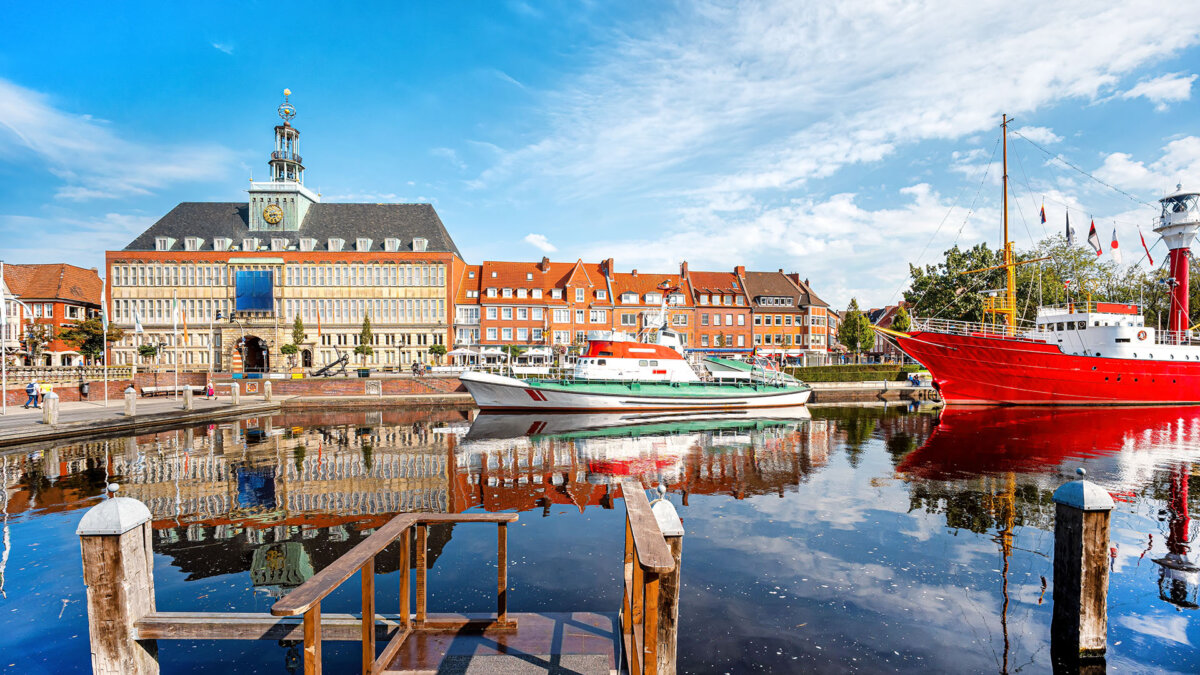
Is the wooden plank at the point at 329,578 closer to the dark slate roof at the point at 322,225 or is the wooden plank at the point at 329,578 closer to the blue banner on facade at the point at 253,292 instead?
the dark slate roof at the point at 322,225

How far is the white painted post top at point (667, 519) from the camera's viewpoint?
4.88 m

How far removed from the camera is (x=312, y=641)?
399cm

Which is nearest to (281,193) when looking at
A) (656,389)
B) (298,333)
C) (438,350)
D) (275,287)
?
(275,287)

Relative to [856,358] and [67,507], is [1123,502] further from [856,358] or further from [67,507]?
[856,358]

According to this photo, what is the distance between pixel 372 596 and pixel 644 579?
2.43 metres

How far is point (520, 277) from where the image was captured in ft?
214

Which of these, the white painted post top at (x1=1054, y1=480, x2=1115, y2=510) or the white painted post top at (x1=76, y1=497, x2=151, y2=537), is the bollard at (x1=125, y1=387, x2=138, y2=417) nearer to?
the white painted post top at (x1=76, y1=497, x2=151, y2=537)

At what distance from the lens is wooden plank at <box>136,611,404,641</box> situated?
16.3ft

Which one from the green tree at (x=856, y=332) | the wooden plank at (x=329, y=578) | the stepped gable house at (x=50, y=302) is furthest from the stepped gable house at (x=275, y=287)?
the wooden plank at (x=329, y=578)

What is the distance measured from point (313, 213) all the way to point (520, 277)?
992 inches

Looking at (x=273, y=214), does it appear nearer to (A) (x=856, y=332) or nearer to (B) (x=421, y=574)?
(A) (x=856, y=332)

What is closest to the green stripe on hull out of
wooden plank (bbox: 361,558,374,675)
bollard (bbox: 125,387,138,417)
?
bollard (bbox: 125,387,138,417)

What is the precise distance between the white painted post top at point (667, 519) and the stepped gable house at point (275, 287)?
59187mm

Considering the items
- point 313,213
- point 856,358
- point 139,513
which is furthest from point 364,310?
point 139,513
